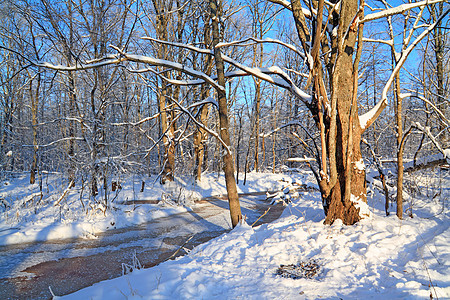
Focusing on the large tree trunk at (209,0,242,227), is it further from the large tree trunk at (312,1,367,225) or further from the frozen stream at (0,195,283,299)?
the large tree trunk at (312,1,367,225)

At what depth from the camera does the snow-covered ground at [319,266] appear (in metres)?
2.37

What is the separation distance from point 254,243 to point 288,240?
51cm

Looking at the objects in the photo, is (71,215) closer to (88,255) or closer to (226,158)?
(88,255)

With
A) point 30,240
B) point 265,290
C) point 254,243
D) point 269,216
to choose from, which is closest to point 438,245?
point 265,290

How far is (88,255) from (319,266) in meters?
5.03

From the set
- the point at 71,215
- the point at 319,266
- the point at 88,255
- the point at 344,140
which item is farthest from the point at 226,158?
the point at 71,215

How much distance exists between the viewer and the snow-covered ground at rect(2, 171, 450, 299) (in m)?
2.37

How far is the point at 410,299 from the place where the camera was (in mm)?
2053

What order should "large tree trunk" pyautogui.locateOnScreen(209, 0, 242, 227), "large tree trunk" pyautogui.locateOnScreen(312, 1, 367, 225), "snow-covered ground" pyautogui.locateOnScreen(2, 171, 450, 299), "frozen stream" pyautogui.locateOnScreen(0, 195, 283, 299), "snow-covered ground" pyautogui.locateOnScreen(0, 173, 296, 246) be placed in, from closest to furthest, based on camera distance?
"snow-covered ground" pyautogui.locateOnScreen(2, 171, 450, 299), "large tree trunk" pyautogui.locateOnScreen(312, 1, 367, 225), "frozen stream" pyautogui.locateOnScreen(0, 195, 283, 299), "large tree trunk" pyautogui.locateOnScreen(209, 0, 242, 227), "snow-covered ground" pyautogui.locateOnScreen(0, 173, 296, 246)

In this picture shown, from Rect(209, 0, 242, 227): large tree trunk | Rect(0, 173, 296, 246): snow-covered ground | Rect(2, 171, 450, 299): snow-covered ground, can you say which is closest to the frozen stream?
Rect(209, 0, 242, 227): large tree trunk

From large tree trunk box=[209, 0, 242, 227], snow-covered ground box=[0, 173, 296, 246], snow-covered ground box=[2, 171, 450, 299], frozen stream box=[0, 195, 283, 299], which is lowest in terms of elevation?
frozen stream box=[0, 195, 283, 299]

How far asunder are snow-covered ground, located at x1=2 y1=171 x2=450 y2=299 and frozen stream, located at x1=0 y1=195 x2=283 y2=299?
156 cm

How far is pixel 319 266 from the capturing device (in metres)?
3.01

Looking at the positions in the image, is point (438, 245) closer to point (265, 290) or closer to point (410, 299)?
point (410, 299)
